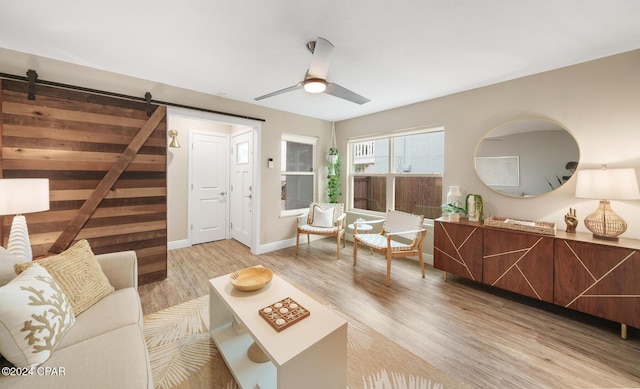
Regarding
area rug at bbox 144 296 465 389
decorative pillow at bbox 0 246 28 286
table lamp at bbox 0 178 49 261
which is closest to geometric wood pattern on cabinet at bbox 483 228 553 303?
area rug at bbox 144 296 465 389

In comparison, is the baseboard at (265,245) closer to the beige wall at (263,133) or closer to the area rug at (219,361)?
the beige wall at (263,133)

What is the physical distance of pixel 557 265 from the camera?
2.22 m

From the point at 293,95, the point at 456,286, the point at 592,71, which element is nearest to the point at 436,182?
the point at 456,286

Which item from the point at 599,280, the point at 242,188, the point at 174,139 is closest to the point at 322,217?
the point at 242,188

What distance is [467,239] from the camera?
2.80 meters

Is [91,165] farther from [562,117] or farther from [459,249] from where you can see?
[562,117]

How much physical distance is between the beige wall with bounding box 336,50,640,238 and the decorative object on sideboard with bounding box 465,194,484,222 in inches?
8.0

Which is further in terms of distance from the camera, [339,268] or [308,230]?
[308,230]

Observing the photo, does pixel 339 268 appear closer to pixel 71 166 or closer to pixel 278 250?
pixel 278 250

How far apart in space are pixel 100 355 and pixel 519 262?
336 cm

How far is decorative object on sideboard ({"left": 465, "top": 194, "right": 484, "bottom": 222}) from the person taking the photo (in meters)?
2.95

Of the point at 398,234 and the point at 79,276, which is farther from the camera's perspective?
the point at 398,234

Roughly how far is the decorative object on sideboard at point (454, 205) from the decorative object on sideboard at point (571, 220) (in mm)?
932

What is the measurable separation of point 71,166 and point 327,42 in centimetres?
282
